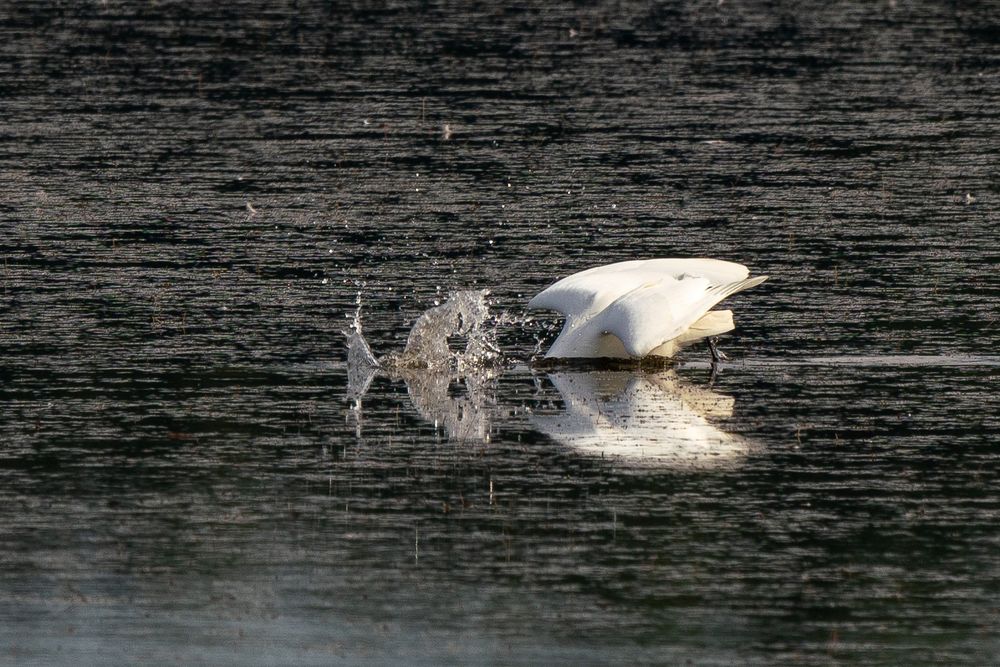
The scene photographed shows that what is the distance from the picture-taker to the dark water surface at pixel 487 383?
25.2 ft

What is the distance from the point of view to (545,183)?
18.1 metres

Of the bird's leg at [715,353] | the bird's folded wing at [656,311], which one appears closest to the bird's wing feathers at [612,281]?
the bird's folded wing at [656,311]

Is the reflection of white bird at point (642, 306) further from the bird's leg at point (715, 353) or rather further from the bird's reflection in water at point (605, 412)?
the bird's reflection in water at point (605, 412)

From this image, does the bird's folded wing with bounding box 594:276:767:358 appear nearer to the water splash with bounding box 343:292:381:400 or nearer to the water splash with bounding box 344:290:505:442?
the water splash with bounding box 344:290:505:442

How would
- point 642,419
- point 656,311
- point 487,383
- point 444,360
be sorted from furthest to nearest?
1. point 444,360
2. point 656,311
3. point 487,383
4. point 642,419

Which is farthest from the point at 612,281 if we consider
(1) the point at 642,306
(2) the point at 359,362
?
(2) the point at 359,362

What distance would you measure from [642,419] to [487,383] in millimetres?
1306

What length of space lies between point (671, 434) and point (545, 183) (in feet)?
26.2

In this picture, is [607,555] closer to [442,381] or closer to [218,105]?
[442,381]

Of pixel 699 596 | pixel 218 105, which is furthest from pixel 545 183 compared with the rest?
pixel 699 596

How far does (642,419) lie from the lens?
34.9ft

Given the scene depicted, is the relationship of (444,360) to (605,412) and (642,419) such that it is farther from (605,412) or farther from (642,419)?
(642,419)

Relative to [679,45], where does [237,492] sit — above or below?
below

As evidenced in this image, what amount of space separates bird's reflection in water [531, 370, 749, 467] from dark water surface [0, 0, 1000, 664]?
0.11ft
